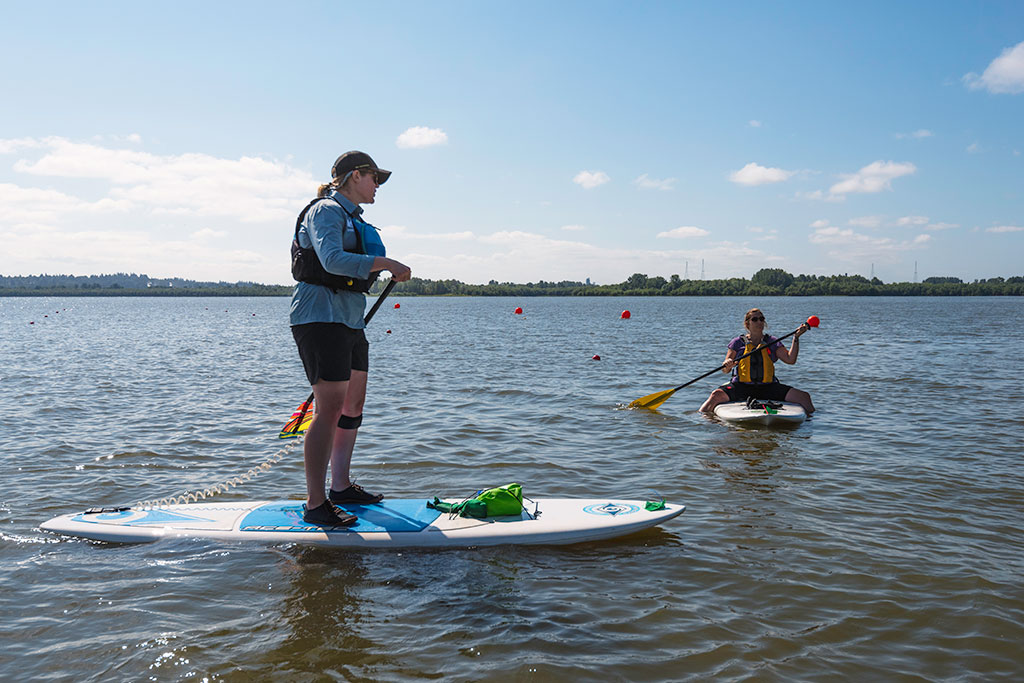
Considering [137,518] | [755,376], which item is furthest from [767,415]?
[137,518]

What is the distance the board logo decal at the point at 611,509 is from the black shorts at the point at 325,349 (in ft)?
7.28

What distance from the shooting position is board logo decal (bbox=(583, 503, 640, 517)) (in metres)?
5.36

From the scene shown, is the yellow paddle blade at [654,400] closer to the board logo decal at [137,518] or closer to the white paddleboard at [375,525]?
the white paddleboard at [375,525]

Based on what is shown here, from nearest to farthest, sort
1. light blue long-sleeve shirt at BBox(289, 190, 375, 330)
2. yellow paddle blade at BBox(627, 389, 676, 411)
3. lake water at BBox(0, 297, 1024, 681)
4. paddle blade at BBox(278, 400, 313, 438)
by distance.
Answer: lake water at BBox(0, 297, 1024, 681) → light blue long-sleeve shirt at BBox(289, 190, 375, 330) → paddle blade at BBox(278, 400, 313, 438) → yellow paddle blade at BBox(627, 389, 676, 411)

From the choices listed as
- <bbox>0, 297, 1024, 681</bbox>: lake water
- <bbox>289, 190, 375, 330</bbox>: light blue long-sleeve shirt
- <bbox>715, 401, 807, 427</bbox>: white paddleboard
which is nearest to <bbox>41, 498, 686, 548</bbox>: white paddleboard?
<bbox>0, 297, 1024, 681</bbox>: lake water

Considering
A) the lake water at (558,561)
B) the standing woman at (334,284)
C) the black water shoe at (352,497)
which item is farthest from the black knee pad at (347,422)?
the lake water at (558,561)

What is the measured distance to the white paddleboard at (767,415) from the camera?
31.8ft

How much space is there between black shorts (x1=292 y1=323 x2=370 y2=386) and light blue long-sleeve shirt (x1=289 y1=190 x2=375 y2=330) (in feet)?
0.17

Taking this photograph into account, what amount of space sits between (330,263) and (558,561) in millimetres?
2605

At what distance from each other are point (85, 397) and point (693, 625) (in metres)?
12.3

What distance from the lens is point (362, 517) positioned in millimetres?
5184

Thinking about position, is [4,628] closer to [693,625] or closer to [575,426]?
[693,625]

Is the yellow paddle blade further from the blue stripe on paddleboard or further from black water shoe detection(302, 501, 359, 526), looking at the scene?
black water shoe detection(302, 501, 359, 526)

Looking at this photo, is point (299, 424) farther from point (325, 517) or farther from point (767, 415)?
point (767, 415)
